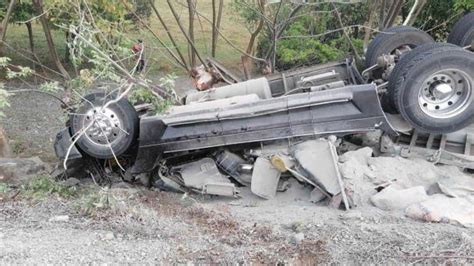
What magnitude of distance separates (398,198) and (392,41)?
94.9 inches

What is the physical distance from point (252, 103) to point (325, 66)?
1490 mm

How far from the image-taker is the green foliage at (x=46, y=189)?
553 centimetres

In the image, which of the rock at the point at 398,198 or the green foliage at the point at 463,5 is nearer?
the rock at the point at 398,198

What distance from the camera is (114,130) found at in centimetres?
586

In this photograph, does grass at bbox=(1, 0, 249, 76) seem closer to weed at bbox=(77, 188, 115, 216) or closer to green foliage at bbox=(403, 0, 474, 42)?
green foliage at bbox=(403, 0, 474, 42)

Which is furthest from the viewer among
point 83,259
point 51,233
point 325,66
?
point 325,66

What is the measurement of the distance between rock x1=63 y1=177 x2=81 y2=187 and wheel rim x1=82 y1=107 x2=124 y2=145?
62cm

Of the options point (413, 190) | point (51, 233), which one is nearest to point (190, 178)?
point (51, 233)

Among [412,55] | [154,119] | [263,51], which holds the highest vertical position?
[412,55]

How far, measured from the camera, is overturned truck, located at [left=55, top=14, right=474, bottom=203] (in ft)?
17.6

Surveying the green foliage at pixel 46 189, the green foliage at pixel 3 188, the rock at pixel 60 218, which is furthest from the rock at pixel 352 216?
the green foliage at pixel 3 188

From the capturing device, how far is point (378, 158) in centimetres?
559

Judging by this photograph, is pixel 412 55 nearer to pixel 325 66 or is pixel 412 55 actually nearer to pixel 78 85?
pixel 325 66

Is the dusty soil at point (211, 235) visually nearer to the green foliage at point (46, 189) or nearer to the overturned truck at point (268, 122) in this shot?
the green foliage at point (46, 189)
